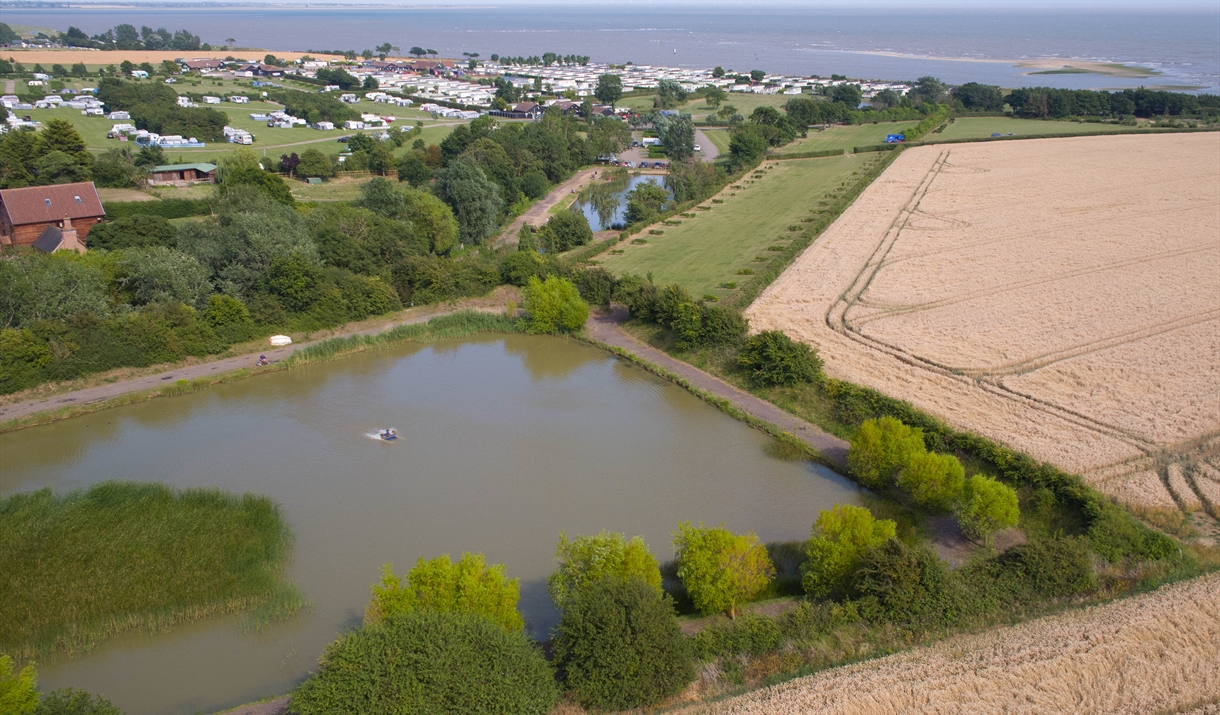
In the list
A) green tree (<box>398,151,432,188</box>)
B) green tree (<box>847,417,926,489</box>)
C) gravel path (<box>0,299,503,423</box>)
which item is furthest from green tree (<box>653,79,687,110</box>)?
green tree (<box>847,417,926,489</box>)

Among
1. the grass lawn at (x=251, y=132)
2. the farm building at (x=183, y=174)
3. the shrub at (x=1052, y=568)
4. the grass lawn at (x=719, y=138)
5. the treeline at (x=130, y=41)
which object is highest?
the shrub at (x=1052, y=568)

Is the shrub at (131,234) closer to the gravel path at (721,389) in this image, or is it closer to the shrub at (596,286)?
the shrub at (596,286)

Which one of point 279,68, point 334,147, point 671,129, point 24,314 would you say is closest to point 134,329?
point 24,314

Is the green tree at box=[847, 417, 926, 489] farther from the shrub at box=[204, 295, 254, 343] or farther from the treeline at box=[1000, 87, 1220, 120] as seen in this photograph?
the treeline at box=[1000, 87, 1220, 120]

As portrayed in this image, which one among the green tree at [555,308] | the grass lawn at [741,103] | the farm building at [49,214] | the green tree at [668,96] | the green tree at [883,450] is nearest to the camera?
the green tree at [883,450]

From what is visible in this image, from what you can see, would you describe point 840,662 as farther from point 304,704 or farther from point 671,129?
point 671,129

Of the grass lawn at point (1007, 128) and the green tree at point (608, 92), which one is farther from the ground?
the grass lawn at point (1007, 128)

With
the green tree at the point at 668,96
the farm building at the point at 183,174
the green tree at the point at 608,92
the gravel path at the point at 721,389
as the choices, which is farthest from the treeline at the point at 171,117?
the green tree at the point at 668,96
